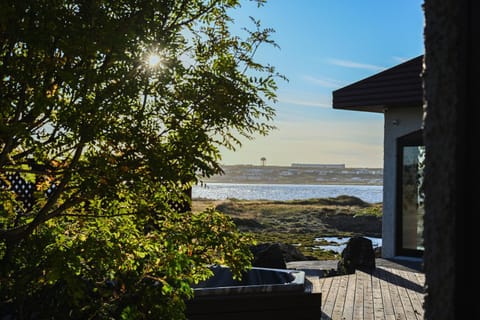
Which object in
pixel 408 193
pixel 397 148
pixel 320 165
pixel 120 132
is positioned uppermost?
pixel 320 165

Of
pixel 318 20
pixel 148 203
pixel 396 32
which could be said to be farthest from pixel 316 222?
pixel 148 203

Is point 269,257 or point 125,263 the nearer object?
point 125,263

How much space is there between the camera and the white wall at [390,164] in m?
10.5

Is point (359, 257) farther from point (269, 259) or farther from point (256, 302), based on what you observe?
point (256, 302)

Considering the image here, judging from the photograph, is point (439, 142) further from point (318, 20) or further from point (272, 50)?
point (318, 20)

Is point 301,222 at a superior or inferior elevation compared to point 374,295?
inferior

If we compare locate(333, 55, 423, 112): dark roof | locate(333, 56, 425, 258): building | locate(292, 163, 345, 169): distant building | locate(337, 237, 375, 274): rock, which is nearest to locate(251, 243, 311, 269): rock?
locate(337, 237, 375, 274): rock

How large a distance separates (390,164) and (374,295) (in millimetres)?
4128

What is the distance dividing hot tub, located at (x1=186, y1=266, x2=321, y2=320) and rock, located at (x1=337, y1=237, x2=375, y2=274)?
3415 millimetres

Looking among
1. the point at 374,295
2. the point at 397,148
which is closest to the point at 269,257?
the point at 374,295

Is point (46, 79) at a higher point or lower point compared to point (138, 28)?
lower

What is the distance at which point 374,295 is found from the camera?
7125 millimetres

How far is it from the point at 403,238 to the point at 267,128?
7.85m

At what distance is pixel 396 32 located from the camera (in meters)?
8.76
